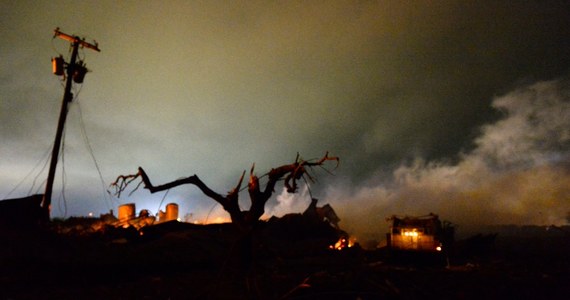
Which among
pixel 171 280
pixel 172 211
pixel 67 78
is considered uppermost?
pixel 67 78

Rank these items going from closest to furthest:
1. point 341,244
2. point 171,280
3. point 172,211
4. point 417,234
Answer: point 171,280 → point 417,234 → point 341,244 → point 172,211

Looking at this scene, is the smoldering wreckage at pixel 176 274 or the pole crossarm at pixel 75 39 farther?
the pole crossarm at pixel 75 39

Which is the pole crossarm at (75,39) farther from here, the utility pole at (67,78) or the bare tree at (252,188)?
the bare tree at (252,188)

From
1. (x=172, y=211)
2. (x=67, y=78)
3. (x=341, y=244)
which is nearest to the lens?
(x=67, y=78)

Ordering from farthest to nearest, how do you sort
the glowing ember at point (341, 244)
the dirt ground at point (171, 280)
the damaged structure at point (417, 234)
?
the glowing ember at point (341, 244)
the damaged structure at point (417, 234)
the dirt ground at point (171, 280)

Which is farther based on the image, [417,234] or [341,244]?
[341,244]

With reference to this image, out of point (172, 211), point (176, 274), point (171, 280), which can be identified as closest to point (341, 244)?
point (172, 211)

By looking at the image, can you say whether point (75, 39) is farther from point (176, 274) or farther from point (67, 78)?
point (176, 274)

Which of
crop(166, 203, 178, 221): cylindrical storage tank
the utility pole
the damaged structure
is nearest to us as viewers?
the utility pole


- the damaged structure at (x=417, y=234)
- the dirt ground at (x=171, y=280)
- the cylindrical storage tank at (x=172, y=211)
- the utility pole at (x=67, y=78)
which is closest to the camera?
the dirt ground at (x=171, y=280)

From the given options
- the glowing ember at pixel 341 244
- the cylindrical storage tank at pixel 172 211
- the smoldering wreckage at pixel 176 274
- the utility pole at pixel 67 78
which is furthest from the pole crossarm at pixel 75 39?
the glowing ember at pixel 341 244

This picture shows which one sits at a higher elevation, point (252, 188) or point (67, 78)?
point (67, 78)

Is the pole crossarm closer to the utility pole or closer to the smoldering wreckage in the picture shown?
the utility pole

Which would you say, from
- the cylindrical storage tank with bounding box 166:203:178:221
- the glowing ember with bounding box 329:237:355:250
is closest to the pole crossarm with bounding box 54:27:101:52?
the cylindrical storage tank with bounding box 166:203:178:221
